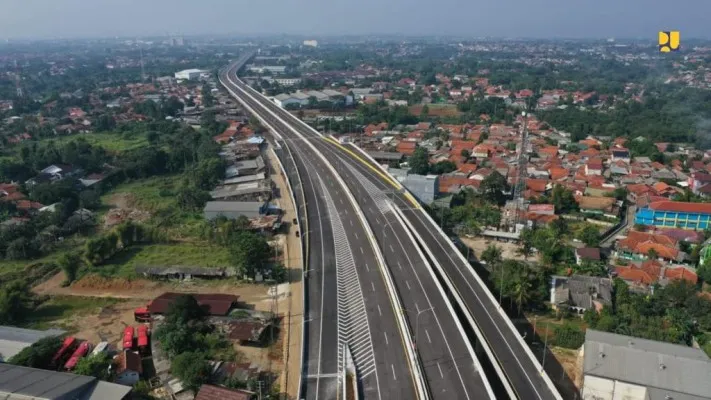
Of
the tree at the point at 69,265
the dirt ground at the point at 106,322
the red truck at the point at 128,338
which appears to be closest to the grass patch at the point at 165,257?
the tree at the point at 69,265

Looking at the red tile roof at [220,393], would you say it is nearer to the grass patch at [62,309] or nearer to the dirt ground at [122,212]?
the grass patch at [62,309]

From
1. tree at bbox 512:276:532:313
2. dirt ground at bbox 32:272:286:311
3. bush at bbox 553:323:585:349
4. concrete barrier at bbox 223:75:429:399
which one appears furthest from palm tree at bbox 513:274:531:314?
dirt ground at bbox 32:272:286:311

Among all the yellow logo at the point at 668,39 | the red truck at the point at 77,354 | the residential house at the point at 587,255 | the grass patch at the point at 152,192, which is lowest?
the red truck at the point at 77,354

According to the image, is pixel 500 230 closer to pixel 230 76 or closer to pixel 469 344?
pixel 469 344

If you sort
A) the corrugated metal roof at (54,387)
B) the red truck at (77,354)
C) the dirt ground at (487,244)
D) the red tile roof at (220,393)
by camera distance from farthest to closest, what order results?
1. the dirt ground at (487,244)
2. the red truck at (77,354)
3. the red tile roof at (220,393)
4. the corrugated metal roof at (54,387)

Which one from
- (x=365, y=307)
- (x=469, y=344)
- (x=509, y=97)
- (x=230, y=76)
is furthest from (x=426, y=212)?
(x=230, y=76)

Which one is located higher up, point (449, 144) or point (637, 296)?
point (449, 144)

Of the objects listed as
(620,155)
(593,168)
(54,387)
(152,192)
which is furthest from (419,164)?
(54,387)

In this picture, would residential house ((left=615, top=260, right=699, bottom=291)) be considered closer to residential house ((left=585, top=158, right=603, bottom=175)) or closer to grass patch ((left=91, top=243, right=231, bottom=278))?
residential house ((left=585, top=158, right=603, bottom=175))
